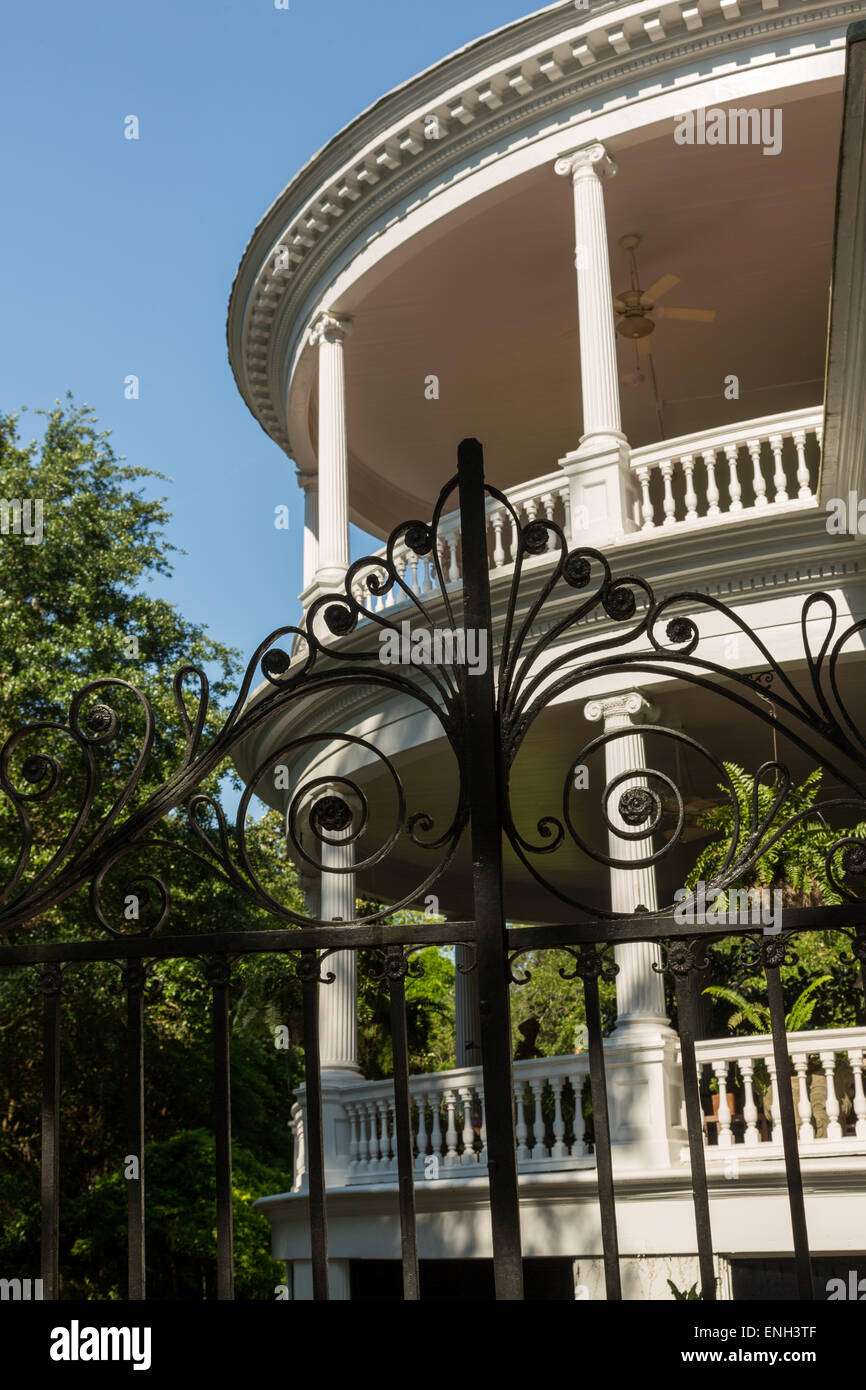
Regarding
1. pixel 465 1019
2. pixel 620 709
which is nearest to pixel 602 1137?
pixel 620 709

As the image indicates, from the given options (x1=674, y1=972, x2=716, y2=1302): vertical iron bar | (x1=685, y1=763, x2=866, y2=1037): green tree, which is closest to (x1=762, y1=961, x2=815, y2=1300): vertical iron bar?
(x1=674, y1=972, x2=716, y2=1302): vertical iron bar

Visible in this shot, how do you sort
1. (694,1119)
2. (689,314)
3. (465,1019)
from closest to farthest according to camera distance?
(694,1119), (689,314), (465,1019)

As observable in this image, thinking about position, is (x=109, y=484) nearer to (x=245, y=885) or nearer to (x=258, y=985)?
(x=258, y=985)

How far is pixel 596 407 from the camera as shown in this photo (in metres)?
12.1

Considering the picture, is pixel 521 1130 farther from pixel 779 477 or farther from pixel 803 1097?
pixel 779 477

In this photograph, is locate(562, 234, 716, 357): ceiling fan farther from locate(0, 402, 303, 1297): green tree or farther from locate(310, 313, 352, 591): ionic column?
locate(0, 402, 303, 1297): green tree

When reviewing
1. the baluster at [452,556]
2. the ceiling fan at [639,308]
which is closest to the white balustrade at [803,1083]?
the baluster at [452,556]

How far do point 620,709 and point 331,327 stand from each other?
19.4ft

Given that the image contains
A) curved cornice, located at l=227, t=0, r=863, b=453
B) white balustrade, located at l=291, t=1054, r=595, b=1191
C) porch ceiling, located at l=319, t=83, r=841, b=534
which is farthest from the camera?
porch ceiling, located at l=319, t=83, r=841, b=534

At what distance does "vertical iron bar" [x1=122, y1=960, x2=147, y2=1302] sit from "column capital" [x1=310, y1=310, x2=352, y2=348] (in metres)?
12.0

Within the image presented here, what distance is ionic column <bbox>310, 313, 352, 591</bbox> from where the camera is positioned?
572 inches

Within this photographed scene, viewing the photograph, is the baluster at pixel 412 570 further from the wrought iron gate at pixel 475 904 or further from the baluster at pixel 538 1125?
the wrought iron gate at pixel 475 904
